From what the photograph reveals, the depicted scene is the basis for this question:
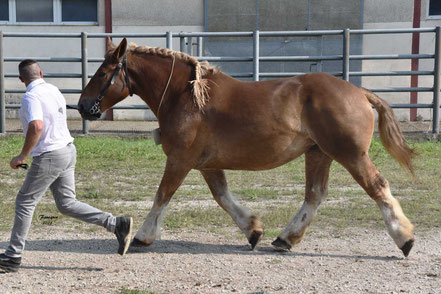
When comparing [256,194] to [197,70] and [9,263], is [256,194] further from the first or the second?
[9,263]

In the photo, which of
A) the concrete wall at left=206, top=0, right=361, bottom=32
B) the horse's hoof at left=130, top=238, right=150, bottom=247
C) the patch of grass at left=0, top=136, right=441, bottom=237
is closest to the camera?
the horse's hoof at left=130, top=238, right=150, bottom=247

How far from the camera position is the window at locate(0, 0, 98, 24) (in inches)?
664

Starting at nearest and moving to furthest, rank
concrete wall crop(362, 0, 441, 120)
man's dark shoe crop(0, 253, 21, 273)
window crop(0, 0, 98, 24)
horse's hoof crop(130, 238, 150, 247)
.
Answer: man's dark shoe crop(0, 253, 21, 273) < horse's hoof crop(130, 238, 150, 247) < concrete wall crop(362, 0, 441, 120) < window crop(0, 0, 98, 24)

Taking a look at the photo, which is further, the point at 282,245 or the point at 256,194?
the point at 256,194

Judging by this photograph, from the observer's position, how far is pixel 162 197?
5.81m

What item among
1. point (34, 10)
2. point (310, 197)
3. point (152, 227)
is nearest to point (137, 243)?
point (152, 227)

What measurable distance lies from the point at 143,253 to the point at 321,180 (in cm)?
185

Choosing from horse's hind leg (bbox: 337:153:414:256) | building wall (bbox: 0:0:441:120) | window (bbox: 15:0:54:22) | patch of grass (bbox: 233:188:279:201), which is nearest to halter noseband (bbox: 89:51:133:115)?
horse's hind leg (bbox: 337:153:414:256)

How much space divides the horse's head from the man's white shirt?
0.61 metres

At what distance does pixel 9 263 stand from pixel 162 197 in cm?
144

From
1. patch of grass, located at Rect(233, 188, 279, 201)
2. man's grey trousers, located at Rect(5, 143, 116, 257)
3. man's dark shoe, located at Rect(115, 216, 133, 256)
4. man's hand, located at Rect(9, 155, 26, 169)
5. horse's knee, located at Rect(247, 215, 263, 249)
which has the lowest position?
patch of grass, located at Rect(233, 188, 279, 201)

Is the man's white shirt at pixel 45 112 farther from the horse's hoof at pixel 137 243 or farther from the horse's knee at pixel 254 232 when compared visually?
the horse's knee at pixel 254 232

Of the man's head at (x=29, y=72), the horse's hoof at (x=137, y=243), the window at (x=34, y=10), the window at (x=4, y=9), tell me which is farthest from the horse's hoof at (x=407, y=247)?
the window at (x=4, y=9)

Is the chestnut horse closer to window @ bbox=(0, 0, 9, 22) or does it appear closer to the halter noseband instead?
the halter noseband
